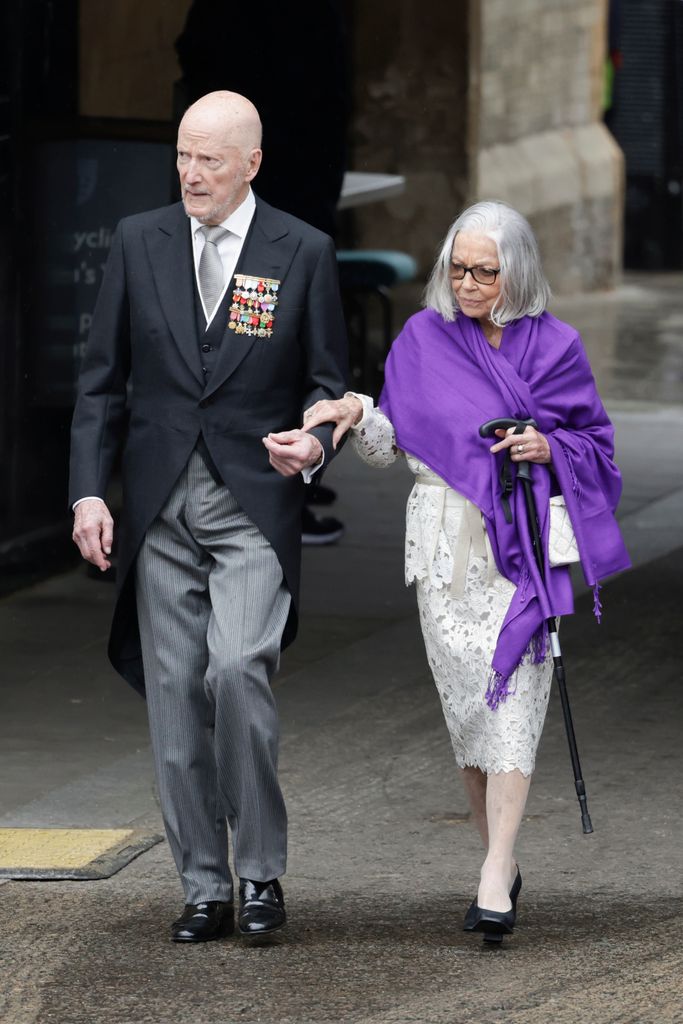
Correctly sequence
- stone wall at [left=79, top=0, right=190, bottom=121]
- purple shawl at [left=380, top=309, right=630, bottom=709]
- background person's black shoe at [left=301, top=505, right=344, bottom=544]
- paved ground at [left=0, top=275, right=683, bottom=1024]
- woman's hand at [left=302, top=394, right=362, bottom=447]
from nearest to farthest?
paved ground at [left=0, top=275, right=683, bottom=1024], woman's hand at [left=302, top=394, right=362, bottom=447], purple shawl at [left=380, top=309, right=630, bottom=709], stone wall at [left=79, top=0, right=190, bottom=121], background person's black shoe at [left=301, top=505, right=344, bottom=544]

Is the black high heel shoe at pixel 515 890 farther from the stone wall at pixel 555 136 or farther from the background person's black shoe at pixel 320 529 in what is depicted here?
the stone wall at pixel 555 136

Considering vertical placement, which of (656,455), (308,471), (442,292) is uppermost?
(442,292)

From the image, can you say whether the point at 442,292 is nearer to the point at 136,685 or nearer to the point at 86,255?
the point at 136,685

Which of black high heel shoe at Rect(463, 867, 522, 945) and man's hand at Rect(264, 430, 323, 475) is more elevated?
man's hand at Rect(264, 430, 323, 475)

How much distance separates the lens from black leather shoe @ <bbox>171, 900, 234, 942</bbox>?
16.2 ft

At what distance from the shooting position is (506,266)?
4836mm

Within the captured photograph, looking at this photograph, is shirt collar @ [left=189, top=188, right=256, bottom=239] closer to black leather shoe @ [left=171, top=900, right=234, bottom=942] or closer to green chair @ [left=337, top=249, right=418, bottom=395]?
black leather shoe @ [left=171, top=900, right=234, bottom=942]

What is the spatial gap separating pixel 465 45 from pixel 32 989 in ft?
47.0

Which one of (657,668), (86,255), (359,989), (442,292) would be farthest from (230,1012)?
(86,255)

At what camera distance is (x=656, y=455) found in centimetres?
1254

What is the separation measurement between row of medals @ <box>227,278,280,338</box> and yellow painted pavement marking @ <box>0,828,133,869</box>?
1518mm

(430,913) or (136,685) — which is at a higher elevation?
(136,685)

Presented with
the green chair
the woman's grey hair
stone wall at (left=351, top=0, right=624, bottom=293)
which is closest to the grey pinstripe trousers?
the woman's grey hair

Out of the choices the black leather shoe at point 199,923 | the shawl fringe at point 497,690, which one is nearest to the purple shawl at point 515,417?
the shawl fringe at point 497,690
